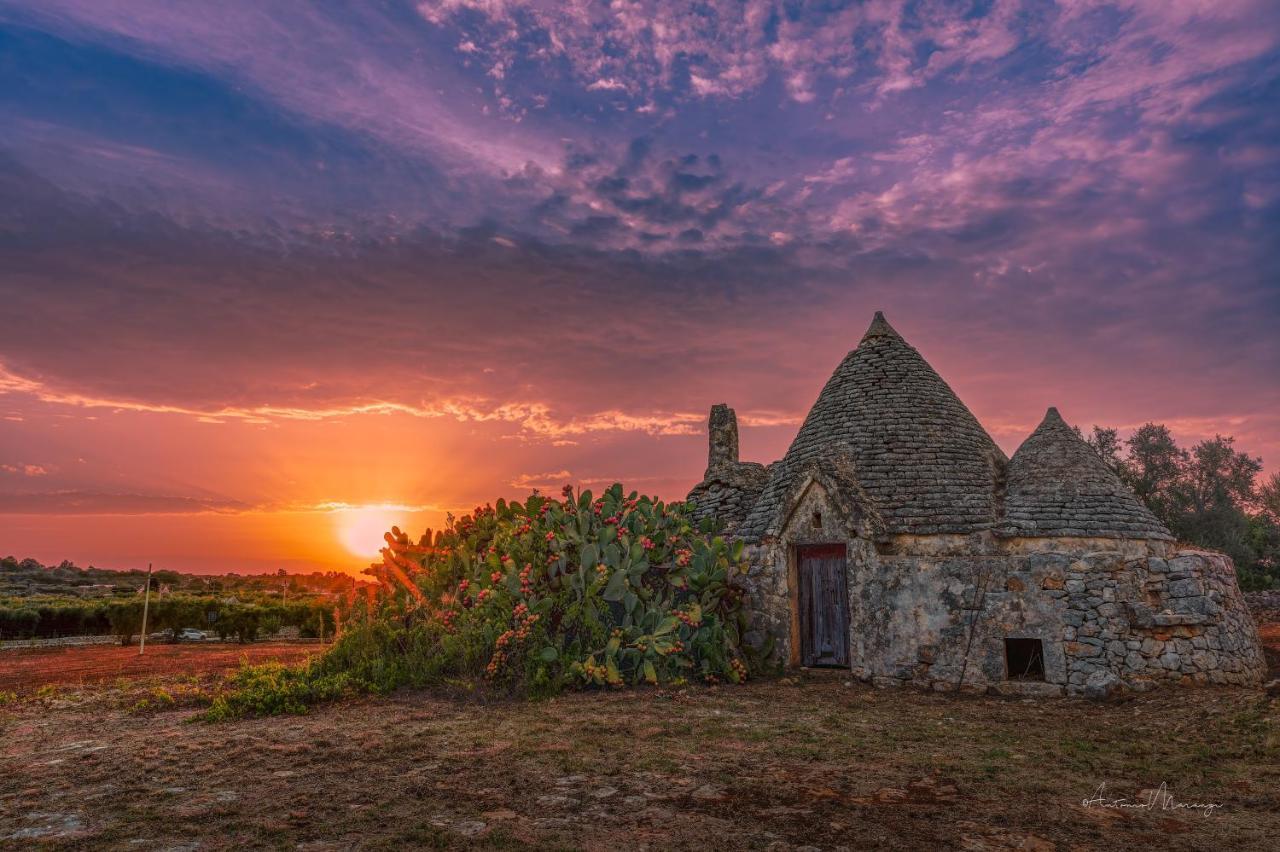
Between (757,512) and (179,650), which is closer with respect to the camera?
(757,512)

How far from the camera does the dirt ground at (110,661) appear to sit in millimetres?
13521

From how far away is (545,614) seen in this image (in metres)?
11.6

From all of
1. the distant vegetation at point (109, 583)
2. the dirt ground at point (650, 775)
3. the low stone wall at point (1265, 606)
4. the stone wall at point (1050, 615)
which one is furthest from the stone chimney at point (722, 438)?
the distant vegetation at point (109, 583)

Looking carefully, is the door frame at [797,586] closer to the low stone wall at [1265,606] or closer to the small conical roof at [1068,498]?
the small conical roof at [1068,498]

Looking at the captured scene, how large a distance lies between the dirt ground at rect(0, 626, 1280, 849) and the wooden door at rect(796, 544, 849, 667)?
265cm

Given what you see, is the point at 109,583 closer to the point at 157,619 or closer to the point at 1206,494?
the point at 157,619

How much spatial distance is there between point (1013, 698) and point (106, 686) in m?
14.4

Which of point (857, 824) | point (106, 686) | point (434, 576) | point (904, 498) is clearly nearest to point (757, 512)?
point (904, 498)

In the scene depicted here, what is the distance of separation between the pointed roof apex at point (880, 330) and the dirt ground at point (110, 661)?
543 inches

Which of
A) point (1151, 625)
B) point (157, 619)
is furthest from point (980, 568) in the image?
point (157, 619)

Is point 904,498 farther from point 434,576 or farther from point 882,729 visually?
point 434,576

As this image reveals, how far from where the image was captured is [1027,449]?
44.1 feet

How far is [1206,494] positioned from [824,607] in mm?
28649
